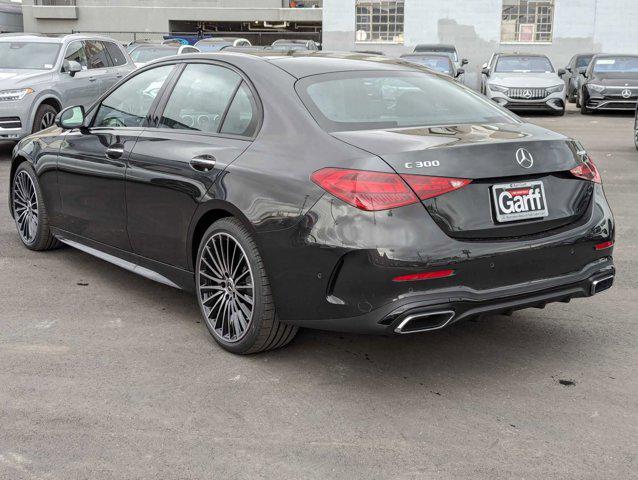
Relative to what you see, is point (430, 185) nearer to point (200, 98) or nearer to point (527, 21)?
point (200, 98)

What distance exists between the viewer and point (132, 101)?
554cm

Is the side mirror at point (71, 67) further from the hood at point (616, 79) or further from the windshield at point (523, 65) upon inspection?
the hood at point (616, 79)

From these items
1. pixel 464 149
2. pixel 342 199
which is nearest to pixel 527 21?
pixel 464 149

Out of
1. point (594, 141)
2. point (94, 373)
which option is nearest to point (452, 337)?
point (94, 373)

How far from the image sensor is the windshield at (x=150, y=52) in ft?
70.1

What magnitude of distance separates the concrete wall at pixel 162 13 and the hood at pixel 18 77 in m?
34.6

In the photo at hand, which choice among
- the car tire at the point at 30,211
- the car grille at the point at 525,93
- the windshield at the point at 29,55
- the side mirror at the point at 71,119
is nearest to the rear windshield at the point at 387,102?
the side mirror at the point at 71,119

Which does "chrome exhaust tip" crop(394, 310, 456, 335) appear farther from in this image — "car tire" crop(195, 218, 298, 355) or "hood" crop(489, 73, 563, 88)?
"hood" crop(489, 73, 563, 88)

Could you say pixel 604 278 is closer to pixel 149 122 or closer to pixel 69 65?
pixel 149 122

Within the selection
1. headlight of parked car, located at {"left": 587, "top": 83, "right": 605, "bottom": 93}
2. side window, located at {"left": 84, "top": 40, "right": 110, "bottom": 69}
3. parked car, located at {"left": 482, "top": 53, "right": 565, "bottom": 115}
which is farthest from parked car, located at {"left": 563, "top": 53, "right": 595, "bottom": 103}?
side window, located at {"left": 84, "top": 40, "right": 110, "bottom": 69}

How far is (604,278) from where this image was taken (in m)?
4.27

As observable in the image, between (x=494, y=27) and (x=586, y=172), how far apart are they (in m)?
35.9

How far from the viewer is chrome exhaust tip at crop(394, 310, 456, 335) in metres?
3.74

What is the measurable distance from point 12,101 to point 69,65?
1.27m
